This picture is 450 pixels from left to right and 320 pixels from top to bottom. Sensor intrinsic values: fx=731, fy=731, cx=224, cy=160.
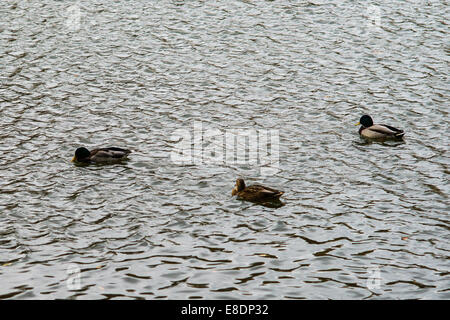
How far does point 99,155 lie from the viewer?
22.2 m

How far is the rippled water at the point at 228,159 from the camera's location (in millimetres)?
16328

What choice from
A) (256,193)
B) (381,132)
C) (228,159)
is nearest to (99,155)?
(228,159)

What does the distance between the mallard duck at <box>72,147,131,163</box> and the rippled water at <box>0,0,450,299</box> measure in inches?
11.5

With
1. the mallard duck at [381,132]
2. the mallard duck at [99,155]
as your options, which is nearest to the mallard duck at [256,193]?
the mallard duck at [99,155]

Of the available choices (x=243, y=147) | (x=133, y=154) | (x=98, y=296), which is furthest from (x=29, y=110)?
(x=98, y=296)

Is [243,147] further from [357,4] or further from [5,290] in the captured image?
[357,4]

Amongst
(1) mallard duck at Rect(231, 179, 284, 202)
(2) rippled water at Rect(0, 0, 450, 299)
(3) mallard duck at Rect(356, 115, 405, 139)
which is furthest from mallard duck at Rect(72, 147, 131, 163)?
(3) mallard duck at Rect(356, 115, 405, 139)

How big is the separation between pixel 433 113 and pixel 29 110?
1442 cm

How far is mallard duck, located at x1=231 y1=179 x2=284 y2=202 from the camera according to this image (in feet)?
64.1

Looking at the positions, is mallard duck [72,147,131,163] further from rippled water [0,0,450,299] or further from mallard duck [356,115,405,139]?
mallard duck [356,115,405,139]

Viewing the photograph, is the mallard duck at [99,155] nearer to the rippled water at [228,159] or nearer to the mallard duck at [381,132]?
the rippled water at [228,159]
